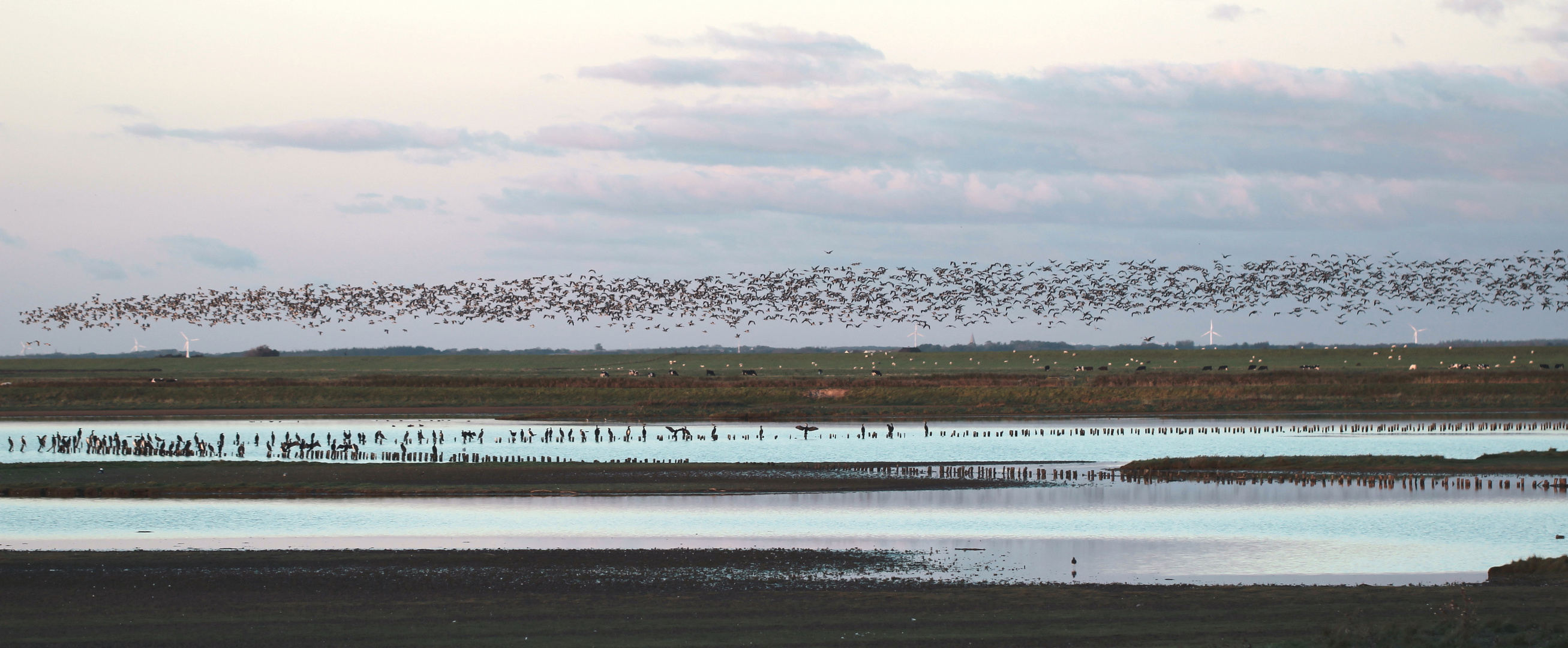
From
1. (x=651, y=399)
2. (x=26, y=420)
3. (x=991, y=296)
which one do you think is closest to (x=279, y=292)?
(x=26, y=420)

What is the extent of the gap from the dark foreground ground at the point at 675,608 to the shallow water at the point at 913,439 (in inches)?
1067

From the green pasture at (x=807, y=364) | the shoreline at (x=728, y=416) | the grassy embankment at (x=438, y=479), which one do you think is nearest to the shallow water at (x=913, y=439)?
the shoreline at (x=728, y=416)

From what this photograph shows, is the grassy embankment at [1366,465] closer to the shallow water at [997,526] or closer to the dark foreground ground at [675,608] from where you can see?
the shallow water at [997,526]

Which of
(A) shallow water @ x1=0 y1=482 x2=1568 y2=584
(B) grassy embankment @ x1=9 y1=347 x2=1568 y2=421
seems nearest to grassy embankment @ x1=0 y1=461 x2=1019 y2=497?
(A) shallow water @ x1=0 y1=482 x2=1568 y2=584

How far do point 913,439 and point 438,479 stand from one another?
2640 cm

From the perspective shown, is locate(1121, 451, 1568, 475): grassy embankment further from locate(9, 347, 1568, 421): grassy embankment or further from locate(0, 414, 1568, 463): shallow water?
locate(9, 347, 1568, 421): grassy embankment

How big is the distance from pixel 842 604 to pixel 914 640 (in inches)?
106

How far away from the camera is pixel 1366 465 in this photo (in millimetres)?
43719

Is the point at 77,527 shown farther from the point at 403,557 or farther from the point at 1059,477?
the point at 1059,477

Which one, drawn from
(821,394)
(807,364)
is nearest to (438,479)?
(821,394)

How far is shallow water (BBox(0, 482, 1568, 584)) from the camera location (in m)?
25.1

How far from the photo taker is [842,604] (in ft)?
64.4

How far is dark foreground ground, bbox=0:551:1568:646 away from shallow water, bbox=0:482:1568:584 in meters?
2.85

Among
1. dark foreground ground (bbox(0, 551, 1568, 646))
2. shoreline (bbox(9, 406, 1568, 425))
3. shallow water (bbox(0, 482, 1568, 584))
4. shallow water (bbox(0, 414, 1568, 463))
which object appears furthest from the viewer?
shoreline (bbox(9, 406, 1568, 425))
